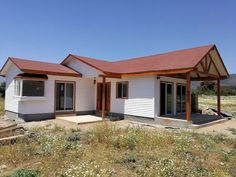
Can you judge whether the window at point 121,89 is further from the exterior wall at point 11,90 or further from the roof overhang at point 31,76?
the exterior wall at point 11,90

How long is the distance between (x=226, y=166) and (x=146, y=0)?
10.5 meters

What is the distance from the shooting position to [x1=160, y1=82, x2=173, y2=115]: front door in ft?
43.4

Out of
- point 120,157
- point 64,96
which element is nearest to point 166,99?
point 64,96

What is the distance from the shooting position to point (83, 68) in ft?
48.1

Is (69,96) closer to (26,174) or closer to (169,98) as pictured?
(169,98)

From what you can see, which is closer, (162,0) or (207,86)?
(162,0)

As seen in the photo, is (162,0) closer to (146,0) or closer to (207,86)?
(146,0)

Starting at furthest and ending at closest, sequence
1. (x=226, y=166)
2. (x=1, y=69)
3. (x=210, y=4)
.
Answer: (x=1, y=69) → (x=210, y=4) → (x=226, y=166)

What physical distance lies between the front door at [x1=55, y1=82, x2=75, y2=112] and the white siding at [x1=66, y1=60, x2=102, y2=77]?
1166 mm

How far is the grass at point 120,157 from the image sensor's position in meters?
4.68

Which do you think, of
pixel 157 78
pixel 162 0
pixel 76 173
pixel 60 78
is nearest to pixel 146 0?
pixel 162 0

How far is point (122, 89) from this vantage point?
1418 centimetres

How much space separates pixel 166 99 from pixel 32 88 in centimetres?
828

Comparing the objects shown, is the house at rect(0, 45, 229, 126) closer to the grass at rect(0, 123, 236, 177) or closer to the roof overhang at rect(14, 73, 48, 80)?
the roof overhang at rect(14, 73, 48, 80)
